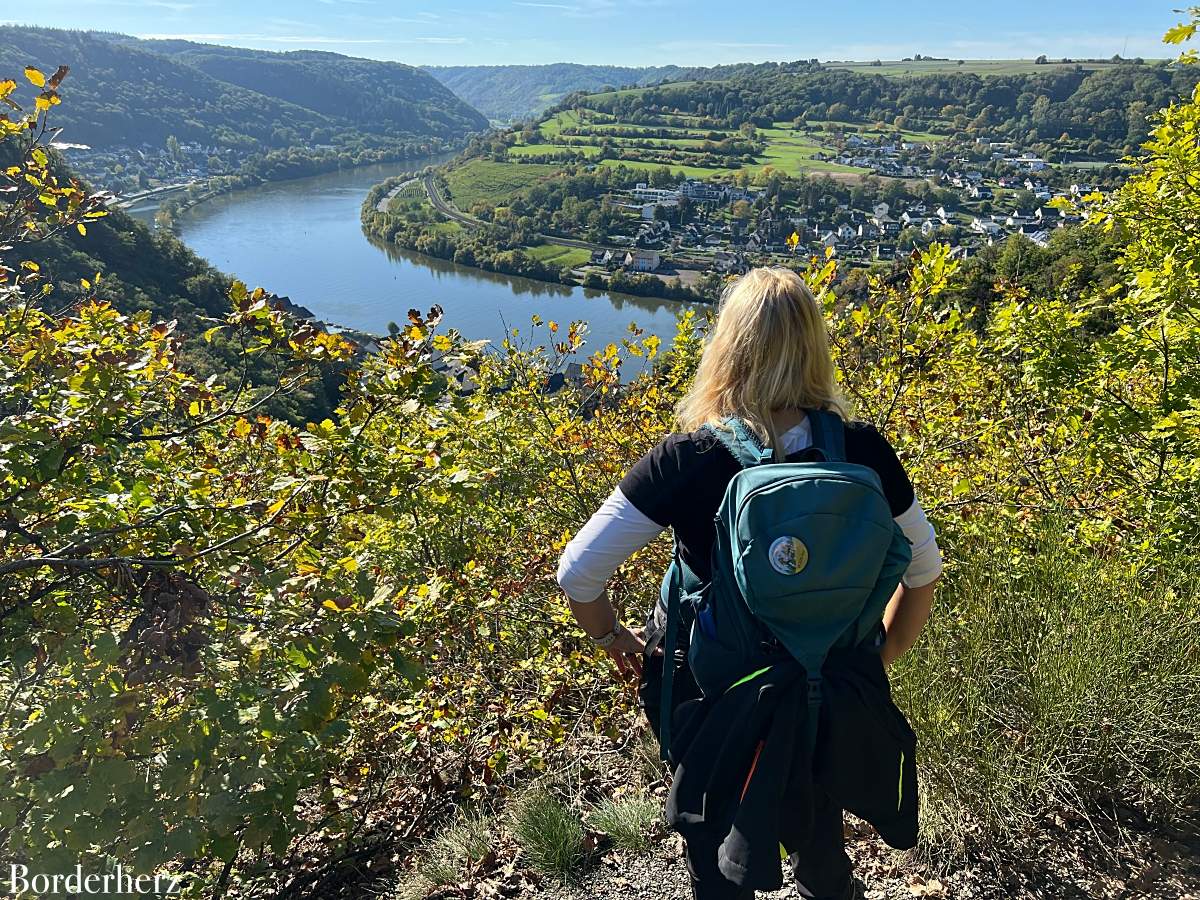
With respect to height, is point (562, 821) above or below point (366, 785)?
above

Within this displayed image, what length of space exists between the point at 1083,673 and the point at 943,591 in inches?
26.7

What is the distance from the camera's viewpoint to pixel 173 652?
6.05ft

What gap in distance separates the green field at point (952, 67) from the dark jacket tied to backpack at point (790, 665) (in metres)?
163

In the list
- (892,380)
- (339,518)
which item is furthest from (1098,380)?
(339,518)

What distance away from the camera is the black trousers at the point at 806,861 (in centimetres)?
155

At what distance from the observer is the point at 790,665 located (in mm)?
1389

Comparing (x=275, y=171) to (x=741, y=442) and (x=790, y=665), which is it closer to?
(x=741, y=442)

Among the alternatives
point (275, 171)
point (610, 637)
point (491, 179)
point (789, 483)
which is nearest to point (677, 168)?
point (491, 179)

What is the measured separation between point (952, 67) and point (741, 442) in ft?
645

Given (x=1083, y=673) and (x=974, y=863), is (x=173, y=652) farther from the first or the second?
(x=1083, y=673)

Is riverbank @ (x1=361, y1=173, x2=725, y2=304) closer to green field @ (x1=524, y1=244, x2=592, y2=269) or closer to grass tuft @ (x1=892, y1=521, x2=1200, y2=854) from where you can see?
green field @ (x1=524, y1=244, x2=592, y2=269)

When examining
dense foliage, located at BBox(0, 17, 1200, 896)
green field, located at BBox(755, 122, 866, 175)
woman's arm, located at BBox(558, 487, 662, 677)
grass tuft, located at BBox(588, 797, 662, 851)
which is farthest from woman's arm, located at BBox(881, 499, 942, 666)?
green field, located at BBox(755, 122, 866, 175)

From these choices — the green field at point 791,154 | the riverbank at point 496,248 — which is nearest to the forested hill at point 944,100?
the green field at point 791,154

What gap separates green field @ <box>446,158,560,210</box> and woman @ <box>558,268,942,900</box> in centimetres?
8080
